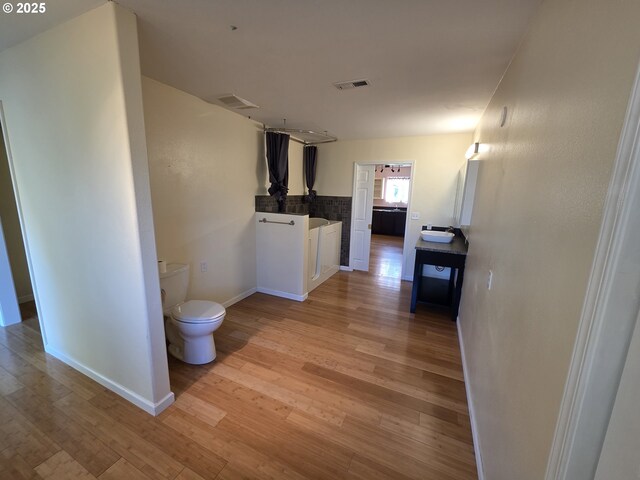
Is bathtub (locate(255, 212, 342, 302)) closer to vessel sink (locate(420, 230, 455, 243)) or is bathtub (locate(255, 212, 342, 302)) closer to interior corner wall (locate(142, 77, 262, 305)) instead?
interior corner wall (locate(142, 77, 262, 305))

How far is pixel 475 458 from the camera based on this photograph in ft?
A: 4.83

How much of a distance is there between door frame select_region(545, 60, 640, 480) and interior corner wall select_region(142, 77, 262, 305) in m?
2.75

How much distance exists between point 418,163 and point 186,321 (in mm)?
3770

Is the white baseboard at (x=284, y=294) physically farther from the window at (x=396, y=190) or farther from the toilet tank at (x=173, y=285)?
the window at (x=396, y=190)

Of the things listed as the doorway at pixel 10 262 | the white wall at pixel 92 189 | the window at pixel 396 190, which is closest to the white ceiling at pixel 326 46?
the white wall at pixel 92 189

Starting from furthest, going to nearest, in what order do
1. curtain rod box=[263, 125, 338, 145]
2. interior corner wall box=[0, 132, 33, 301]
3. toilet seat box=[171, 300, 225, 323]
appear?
curtain rod box=[263, 125, 338, 145]
interior corner wall box=[0, 132, 33, 301]
toilet seat box=[171, 300, 225, 323]

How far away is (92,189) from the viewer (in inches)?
61.4

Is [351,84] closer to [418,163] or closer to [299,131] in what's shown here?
[299,131]

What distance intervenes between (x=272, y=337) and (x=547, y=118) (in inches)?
101

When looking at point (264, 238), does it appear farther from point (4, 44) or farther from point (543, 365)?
point (543, 365)

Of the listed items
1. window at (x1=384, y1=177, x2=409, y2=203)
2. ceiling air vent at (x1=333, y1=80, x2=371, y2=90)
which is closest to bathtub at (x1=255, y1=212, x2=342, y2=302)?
ceiling air vent at (x1=333, y1=80, x2=371, y2=90)

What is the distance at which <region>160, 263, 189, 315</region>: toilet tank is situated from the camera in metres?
2.24

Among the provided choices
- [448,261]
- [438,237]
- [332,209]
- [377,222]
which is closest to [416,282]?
[448,261]

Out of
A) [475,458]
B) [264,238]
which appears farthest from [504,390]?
[264,238]
